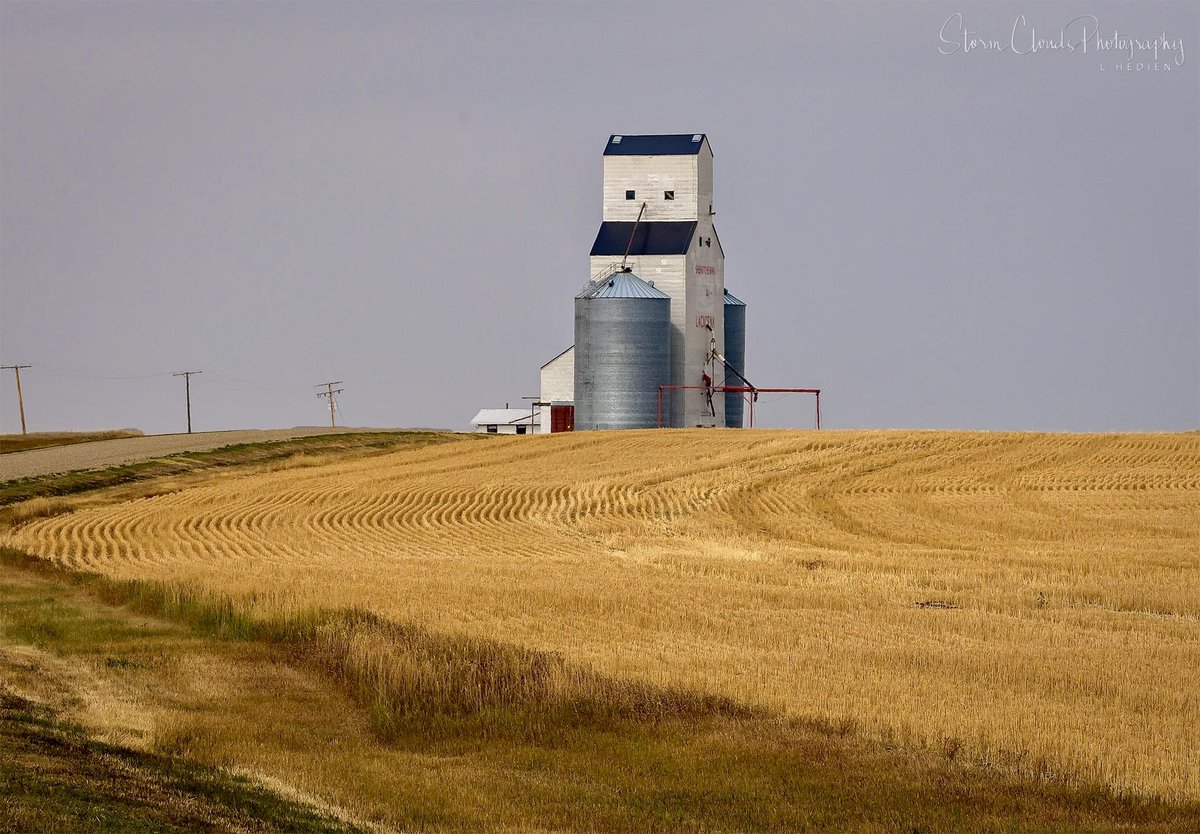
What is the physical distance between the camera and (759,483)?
49.1 m

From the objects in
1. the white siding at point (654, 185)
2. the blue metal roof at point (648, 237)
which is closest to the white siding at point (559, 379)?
the blue metal roof at point (648, 237)

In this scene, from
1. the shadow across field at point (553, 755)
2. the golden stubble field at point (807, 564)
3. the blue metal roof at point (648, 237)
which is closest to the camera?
the shadow across field at point (553, 755)

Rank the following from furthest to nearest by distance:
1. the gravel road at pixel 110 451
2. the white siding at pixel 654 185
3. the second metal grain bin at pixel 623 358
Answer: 1. the white siding at pixel 654 185
2. the second metal grain bin at pixel 623 358
3. the gravel road at pixel 110 451

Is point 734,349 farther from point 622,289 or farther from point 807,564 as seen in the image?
point 807,564

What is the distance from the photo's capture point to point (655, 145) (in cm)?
8231

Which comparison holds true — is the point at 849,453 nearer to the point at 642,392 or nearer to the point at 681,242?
the point at 642,392

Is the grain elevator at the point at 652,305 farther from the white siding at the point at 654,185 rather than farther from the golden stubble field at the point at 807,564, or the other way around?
the golden stubble field at the point at 807,564

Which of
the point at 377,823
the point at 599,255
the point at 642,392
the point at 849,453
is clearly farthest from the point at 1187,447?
the point at 377,823

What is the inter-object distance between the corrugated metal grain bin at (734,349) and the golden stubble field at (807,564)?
69.1 feet

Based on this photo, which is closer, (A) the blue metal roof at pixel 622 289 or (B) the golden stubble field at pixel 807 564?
(B) the golden stubble field at pixel 807 564

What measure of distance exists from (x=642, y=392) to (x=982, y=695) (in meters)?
61.5

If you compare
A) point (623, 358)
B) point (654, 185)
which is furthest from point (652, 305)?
point (654, 185)

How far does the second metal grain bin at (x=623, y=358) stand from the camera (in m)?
76.1

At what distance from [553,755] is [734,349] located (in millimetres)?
75055
